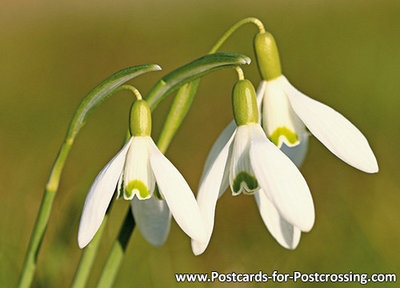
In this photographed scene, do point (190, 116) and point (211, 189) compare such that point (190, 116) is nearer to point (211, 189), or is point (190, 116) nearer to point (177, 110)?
point (177, 110)

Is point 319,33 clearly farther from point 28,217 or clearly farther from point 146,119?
point 146,119

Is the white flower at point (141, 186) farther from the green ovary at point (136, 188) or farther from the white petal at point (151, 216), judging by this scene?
the white petal at point (151, 216)

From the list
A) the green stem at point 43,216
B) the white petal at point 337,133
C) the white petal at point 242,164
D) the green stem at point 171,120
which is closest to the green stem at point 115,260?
the green stem at point 171,120

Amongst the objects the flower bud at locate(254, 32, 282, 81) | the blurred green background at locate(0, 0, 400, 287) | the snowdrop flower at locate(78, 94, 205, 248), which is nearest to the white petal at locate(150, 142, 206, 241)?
the snowdrop flower at locate(78, 94, 205, 248)

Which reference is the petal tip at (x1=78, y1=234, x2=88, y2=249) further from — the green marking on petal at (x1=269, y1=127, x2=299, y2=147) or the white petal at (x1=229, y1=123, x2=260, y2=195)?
the green marking on petal at (x1=269, y1=127, x2=299, y2=147)

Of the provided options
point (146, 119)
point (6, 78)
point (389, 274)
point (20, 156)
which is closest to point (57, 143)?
point (20, 156)
